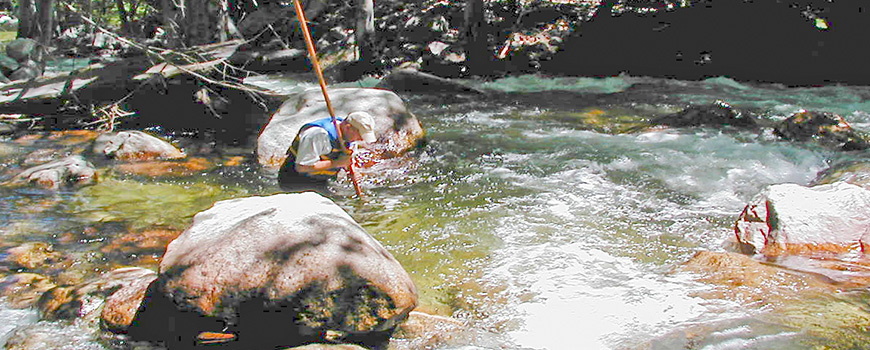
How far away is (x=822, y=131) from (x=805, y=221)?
Result: 3.48 m

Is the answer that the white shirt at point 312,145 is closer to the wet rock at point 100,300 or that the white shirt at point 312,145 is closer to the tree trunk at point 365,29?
the wet rock at point 100,300

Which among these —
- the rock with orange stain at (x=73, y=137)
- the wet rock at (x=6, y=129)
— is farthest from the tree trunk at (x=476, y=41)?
the wet rock at (x=6, y=129)

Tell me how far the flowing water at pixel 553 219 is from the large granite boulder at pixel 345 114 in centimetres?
29

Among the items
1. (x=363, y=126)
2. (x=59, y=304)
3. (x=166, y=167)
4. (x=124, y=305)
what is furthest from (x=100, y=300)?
(x=166, y=167)

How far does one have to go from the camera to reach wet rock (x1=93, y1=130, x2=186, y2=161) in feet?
25.6

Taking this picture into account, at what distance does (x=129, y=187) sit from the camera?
672cm

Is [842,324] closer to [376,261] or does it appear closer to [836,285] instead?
[836,285]

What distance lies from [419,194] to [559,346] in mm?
2953

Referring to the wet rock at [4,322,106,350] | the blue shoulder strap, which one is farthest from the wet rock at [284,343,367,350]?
the blue shoulder strap

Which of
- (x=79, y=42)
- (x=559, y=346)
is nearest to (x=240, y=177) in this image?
(x=559, y=346)

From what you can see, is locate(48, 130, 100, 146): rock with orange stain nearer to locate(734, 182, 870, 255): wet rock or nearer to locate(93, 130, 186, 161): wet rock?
locate(93, 130, 186, 161): wet rock

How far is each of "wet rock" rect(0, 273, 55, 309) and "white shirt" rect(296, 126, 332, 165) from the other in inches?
81.4

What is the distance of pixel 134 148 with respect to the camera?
7.83m

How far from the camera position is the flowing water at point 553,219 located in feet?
12.6
